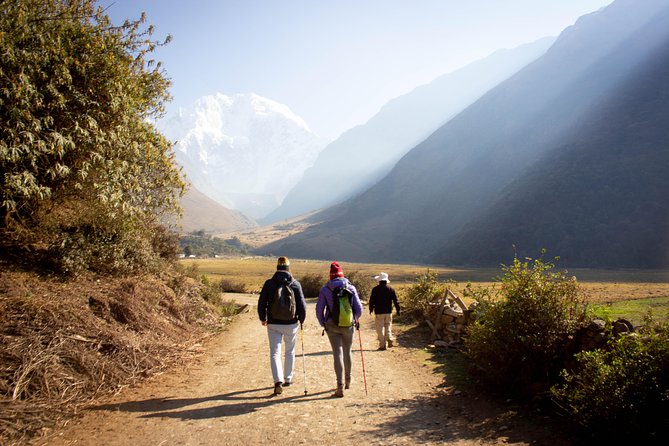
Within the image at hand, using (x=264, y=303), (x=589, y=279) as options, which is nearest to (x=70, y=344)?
(x=264, y=303)

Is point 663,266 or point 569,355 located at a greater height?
point 569,355

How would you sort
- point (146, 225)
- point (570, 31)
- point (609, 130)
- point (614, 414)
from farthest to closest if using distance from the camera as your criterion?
point (570, 31) < point (609, 130) < point (146, 225) < point (614, 414)

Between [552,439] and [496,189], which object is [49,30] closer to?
[552,439]

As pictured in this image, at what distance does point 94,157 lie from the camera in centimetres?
879

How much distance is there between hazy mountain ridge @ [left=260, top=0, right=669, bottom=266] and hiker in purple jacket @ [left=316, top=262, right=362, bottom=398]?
304 ft

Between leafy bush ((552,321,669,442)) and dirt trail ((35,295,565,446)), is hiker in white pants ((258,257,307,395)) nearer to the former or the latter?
dirt trail ((35,295,565,446))

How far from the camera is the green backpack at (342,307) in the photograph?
7.73m

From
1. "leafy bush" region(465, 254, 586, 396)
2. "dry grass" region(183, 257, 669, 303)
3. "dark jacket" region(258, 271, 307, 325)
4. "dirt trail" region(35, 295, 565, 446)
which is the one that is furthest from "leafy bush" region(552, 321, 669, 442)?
"dry grass" region(183, 257, 669, 303)

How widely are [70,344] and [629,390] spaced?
8774mm

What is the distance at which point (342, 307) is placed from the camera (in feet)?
25.5

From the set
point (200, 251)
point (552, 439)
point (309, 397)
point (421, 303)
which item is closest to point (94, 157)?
point (309, 397)

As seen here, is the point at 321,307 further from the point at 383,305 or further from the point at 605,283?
the point at 605,283

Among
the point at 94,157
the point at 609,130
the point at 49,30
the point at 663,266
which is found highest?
the point at 609,130

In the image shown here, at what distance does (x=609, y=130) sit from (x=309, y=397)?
12150cm
